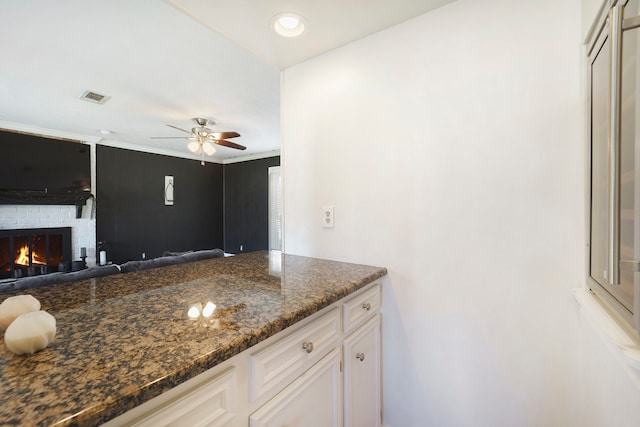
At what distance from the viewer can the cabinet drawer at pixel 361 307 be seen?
1.07 m

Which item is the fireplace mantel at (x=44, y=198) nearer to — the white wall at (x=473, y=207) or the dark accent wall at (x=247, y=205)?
the dark accent wall at (x=247, y=205)

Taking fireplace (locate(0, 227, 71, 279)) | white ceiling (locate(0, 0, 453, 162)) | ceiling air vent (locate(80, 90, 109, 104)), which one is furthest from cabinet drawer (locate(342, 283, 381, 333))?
fireplace (locate(0, 227, 71, 279))

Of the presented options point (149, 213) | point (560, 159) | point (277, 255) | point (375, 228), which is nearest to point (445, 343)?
point (375, 228)

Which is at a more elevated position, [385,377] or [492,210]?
[492,210]

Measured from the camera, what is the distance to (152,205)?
17.2ft

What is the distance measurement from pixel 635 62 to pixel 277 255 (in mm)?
1615

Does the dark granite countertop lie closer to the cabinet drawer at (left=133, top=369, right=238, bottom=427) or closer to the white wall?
the cabinet drawer at (left=133, top=369, right=238, bottom=427)

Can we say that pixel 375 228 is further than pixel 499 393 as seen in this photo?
Yes

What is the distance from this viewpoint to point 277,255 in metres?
1.71

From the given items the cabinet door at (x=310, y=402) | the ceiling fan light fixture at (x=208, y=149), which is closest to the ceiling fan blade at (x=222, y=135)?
the ceiling fan light fixture at (x=208, y=149)

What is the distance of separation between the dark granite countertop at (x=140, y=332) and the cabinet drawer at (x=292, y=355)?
70mm

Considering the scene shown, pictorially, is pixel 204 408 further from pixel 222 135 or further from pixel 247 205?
pixel 247 205

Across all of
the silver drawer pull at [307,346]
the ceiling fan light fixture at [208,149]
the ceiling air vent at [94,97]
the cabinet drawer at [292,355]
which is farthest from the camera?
the ceiling fan light fixture at [208,149]

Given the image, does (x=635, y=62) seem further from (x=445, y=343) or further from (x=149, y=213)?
(x=149, y=213)
